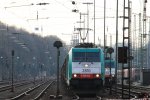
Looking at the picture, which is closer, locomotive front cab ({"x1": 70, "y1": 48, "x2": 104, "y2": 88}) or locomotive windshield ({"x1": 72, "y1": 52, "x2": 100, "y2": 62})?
locomotive front cab ({"x1": 70, "y1": 48, "x2": 104, "y2": 88})

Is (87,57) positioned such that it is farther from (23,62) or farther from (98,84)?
(23,62)

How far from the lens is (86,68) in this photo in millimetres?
40062

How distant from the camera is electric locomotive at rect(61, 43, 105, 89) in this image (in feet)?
130

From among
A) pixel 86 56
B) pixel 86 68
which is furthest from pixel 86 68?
pixel 86 56

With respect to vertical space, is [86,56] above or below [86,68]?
above

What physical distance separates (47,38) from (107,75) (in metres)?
83.1

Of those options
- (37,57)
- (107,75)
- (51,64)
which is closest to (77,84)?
(107,75)

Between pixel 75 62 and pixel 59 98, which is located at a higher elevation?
pixel 75 62

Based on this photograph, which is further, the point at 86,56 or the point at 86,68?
the point at 86,56

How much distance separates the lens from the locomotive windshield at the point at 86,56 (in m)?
40.6

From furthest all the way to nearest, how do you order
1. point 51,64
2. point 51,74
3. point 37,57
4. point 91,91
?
point 51,74 → point 51,64 → point 37,57 → point 91,91

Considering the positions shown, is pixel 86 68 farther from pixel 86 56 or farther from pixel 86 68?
pixel 86 56

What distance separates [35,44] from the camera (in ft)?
461

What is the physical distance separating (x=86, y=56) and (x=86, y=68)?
1.17m
